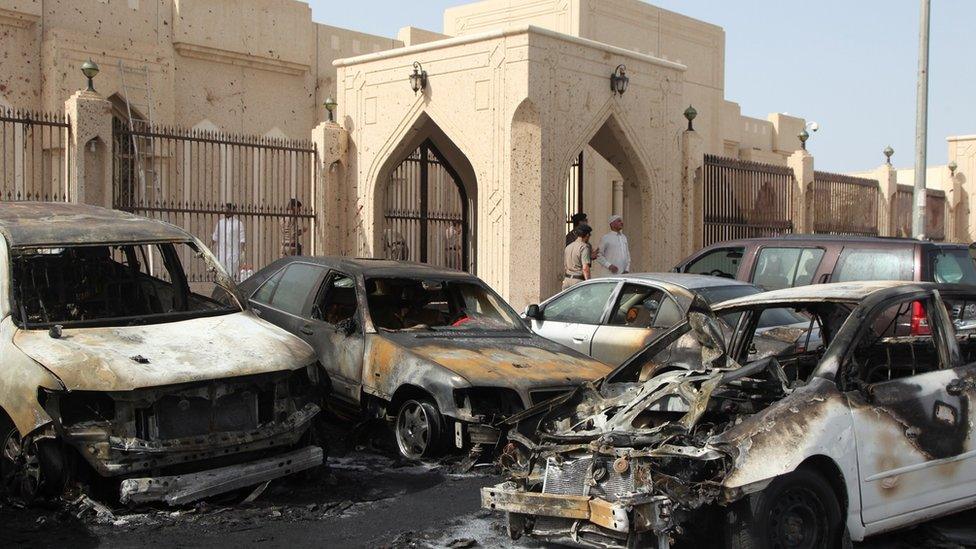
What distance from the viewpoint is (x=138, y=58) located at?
19.8 metres

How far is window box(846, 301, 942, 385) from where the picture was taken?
6242 mm

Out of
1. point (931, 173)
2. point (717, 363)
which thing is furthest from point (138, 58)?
point (931, 173)

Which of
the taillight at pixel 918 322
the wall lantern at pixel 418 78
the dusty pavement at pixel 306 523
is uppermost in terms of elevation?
the wall lantern at pixel 418 78

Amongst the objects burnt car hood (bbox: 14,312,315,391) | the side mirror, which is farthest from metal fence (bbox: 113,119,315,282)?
burnt car hood (bbox: 14,312,315,391)

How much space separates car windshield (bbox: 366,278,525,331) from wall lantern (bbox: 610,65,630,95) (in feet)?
24.2

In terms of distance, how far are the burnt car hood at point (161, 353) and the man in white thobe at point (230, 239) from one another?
286 inches

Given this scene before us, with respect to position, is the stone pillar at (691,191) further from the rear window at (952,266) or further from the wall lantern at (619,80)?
the rear window at (952,266)

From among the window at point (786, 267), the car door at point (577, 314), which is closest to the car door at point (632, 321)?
the car door at point (577, 314)

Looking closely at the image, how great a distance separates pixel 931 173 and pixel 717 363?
33.0m

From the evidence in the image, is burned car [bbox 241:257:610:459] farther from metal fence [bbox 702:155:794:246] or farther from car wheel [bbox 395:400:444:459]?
metal fence [bbox 702:155:794:246]

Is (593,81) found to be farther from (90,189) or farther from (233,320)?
(233,320)

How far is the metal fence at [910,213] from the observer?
84.3ft

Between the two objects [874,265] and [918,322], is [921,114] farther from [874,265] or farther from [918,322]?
[918,322]

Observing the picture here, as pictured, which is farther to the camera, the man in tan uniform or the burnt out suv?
the man in tan uniform
